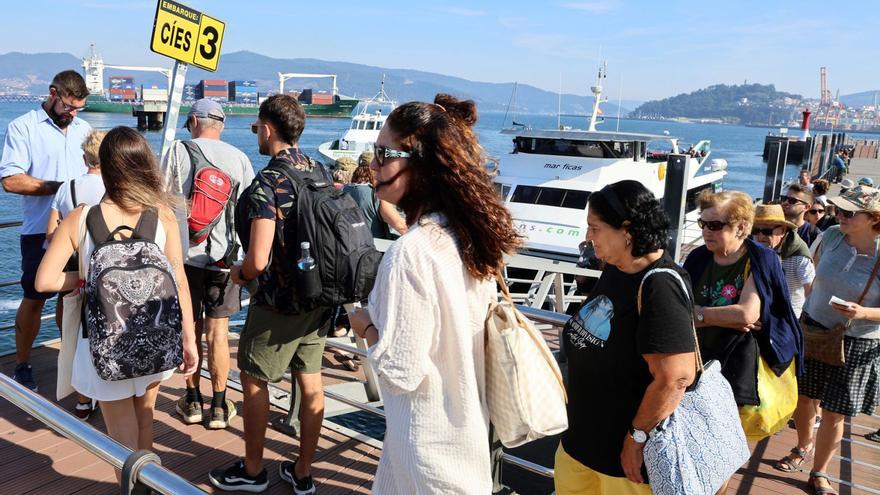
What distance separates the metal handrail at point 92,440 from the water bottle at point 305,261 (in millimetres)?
1137

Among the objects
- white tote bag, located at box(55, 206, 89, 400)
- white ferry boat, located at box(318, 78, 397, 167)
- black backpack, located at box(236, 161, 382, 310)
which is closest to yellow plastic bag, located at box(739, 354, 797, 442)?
black backpack, located at box(236, 161, 382, 310)

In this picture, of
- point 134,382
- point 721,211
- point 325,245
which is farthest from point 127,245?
point 721,211

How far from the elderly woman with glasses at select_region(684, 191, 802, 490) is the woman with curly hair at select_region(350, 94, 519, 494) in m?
1.41

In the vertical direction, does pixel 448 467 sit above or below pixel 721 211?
below

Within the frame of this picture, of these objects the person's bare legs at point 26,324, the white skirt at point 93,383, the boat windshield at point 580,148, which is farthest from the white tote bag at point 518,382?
the boat windshield at point 580,148

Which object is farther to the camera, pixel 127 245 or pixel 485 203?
pixel 127 245

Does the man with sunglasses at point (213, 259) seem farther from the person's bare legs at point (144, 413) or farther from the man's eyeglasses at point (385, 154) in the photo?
the man's eyeglasses at point (385, 154)

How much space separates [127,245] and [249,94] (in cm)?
14091

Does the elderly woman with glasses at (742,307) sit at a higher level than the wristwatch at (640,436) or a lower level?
higher

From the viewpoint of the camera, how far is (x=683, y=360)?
6.43ft

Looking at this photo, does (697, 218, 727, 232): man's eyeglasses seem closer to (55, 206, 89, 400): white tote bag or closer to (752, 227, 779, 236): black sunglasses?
(752, 227, 779, 236): black sunglasses

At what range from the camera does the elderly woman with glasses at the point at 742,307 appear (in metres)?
2.75

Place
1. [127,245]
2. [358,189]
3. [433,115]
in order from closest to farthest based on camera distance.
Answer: [433,115] < [127,245] < [358,189]

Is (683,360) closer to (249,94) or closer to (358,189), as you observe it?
(358,189)
